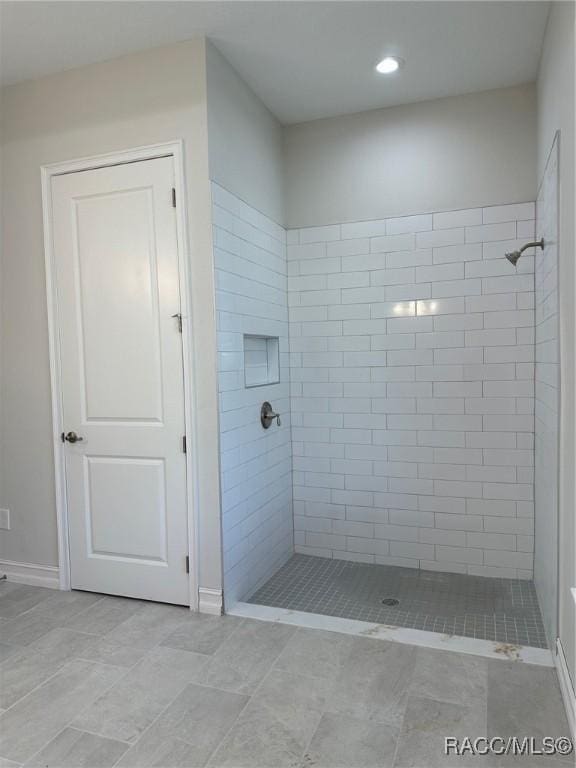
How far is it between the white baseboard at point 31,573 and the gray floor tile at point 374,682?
1742 mm

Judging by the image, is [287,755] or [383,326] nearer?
[287,755]

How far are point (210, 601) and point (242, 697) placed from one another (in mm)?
701

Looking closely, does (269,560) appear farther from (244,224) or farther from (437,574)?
(244,224)

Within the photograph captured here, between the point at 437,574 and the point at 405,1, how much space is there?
3.01 m

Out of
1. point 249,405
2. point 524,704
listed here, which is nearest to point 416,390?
point 249,405

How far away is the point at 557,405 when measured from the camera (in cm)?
214

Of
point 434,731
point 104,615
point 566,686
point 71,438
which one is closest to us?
point 434,731

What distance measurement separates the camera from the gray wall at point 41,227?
257 centimetres

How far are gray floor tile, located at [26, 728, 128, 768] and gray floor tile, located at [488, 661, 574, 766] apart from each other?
4.05 feet

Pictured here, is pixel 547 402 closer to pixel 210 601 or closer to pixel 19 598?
pixel 210 601

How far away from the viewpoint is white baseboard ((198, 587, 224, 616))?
103 inches

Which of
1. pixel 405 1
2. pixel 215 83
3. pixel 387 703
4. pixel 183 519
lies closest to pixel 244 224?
pixel 215 83

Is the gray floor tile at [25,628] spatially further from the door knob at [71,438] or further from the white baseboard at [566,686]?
the white baseboard at [566,686]

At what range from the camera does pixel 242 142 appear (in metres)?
2.91
